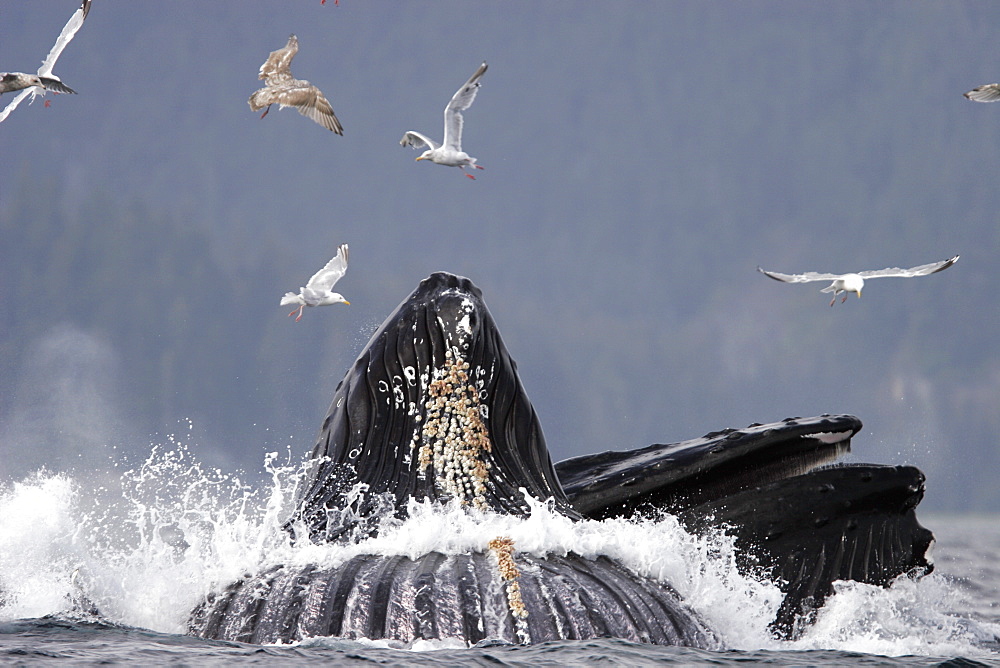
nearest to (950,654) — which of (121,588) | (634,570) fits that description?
(634,570)

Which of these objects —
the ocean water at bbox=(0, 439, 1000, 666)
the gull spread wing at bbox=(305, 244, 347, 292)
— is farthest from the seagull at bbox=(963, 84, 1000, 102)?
the gull spread wing at bbox=(305, 244, 347, 292)

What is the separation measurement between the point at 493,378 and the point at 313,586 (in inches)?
77.0

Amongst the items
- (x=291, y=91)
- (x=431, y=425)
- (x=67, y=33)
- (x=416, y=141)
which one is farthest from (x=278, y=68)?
(x=431, y=425)

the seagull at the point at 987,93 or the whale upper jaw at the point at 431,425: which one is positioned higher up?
the seagull at the point at 987,93

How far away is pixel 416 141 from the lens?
13.7 m

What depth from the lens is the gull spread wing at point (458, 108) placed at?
11.6 metres

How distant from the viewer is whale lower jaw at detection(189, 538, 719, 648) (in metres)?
6.00

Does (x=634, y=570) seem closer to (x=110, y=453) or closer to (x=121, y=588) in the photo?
(x=121, y=588)

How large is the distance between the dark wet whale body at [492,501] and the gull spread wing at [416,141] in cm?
449

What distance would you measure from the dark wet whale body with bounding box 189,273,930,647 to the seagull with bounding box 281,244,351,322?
9.62ft

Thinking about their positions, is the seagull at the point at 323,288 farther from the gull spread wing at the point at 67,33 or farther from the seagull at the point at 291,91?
the gull spread wing at the point at 67,33

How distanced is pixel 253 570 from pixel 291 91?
16.8ft

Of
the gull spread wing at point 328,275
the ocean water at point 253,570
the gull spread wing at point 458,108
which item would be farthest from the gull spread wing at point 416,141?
the ocean water at point 253,570

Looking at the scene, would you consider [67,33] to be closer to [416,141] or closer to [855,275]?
[416,141]
